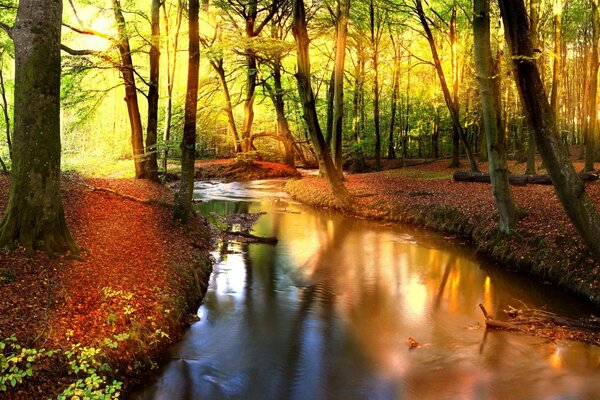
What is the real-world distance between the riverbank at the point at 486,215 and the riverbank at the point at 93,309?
25.4 feet

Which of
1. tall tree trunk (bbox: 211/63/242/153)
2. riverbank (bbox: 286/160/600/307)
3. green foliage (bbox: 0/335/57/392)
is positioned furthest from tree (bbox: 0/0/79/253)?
tall tree trunk (bbox: 211/63/242/153)

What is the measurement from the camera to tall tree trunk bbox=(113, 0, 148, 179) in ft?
53.6

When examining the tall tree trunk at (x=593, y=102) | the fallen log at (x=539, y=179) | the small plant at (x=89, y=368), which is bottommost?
the small plant at (x=89, y=368)

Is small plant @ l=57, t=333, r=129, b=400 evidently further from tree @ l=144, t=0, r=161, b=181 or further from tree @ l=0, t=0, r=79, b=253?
tree @ l=144, t=0, r=161, b=181

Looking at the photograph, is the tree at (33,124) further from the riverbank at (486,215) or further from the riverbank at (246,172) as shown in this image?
the riverbank at (246,172)

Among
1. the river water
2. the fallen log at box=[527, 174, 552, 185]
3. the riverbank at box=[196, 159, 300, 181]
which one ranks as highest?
the riverbank at box=[196, 159, 300, 181]

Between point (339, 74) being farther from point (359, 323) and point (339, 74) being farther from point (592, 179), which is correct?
point (359, 323)

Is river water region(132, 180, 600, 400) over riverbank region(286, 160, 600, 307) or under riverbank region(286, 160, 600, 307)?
under

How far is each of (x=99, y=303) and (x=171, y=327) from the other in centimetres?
125

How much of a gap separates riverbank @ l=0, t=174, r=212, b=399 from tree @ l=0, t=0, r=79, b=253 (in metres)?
0.44

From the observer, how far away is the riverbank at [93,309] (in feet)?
14.9

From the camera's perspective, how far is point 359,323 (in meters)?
7.89

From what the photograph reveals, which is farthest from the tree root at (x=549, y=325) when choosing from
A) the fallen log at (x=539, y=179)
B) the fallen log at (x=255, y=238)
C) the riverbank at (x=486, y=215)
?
the fallen log at (x=539, y=179)

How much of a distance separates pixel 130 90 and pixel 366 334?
15106mm
